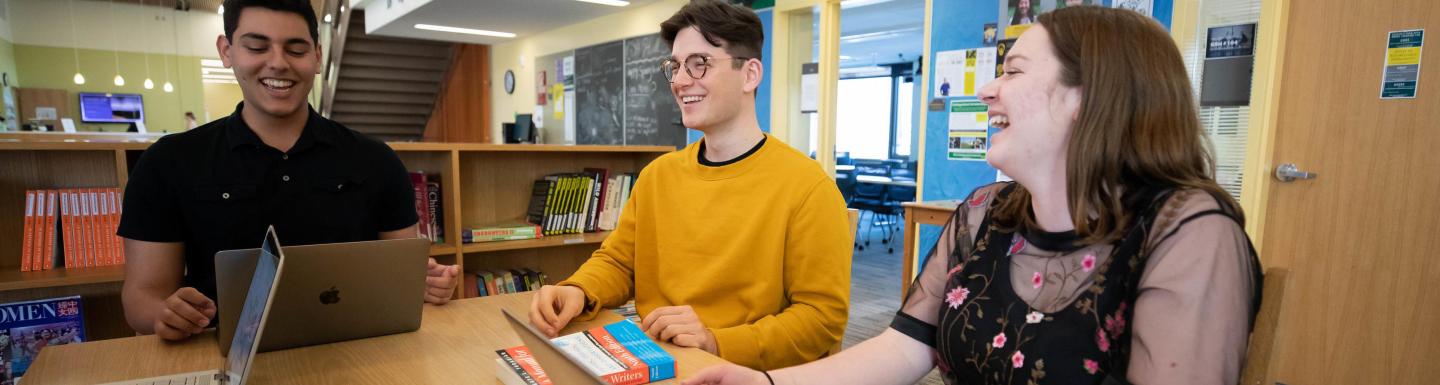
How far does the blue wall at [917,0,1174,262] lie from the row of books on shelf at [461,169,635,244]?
187 cm

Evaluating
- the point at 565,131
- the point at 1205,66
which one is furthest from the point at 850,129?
the point at 1205,66

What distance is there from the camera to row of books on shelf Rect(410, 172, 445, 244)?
2727 mm

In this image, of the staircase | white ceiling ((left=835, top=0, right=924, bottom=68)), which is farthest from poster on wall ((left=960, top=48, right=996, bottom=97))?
the staircase

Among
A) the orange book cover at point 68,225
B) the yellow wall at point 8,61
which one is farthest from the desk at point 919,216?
the yellow wall at point 8,61

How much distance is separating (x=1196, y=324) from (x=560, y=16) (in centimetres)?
667

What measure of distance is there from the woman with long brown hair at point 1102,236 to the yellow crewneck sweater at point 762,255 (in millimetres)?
301

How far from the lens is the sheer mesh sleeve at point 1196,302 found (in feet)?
2.69

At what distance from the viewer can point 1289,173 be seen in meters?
2.96

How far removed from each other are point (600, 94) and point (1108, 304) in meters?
6.42

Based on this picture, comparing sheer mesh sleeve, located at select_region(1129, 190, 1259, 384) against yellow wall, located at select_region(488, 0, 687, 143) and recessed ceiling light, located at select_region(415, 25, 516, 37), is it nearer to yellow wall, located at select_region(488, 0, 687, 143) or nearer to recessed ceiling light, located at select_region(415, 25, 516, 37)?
yellow wall, located at select_region(488, 0, 687, 143)

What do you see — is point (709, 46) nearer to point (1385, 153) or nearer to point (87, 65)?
point (1385, 153)

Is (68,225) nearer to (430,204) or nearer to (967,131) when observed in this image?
(430,204)

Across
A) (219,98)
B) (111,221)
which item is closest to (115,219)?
(111,221)

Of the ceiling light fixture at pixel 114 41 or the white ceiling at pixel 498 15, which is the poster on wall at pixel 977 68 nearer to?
the white ceiling at pixel 498 15
